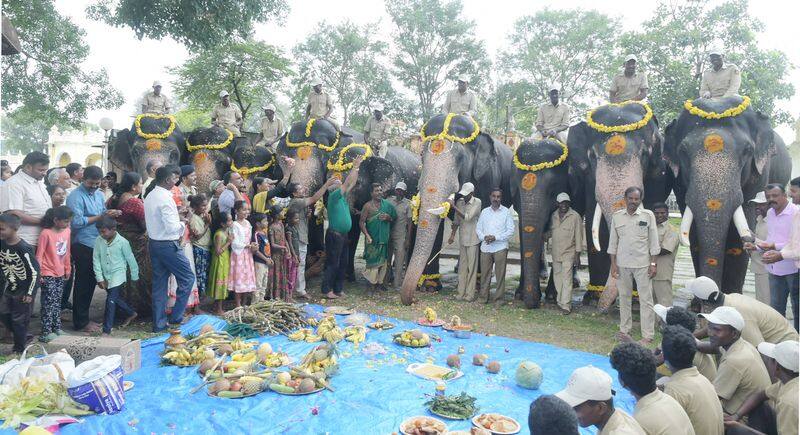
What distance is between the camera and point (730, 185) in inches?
249

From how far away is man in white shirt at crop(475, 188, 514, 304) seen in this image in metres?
8.22

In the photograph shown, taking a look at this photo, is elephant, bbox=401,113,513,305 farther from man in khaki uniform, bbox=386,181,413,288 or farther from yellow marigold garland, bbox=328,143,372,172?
yellow marigold garland, bbox=328,143,372,172

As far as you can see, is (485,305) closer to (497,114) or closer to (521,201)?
(521,201)

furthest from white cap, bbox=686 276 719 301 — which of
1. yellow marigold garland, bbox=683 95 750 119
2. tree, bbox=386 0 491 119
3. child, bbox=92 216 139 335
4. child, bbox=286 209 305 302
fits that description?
tree, bbox=386 0 491 119

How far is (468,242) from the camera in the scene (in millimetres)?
8516

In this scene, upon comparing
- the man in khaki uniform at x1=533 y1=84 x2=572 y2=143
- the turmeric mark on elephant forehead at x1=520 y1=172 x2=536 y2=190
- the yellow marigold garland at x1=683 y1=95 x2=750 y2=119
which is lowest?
the turmeric mark on elephant forehead at x1=520 y1=172 x2=536 y2=190

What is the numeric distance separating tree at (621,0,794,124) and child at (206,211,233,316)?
17.0m

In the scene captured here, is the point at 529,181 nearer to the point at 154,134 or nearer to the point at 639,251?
the point at 639,251

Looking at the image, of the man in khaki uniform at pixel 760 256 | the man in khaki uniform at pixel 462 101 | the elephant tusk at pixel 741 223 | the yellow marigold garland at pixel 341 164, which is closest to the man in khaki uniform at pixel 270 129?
the yellow marigold garland at pixel 341 164

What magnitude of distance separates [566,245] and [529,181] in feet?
3.77

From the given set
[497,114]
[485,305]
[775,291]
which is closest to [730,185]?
[775,291]

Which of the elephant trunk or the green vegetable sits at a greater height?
the elephant trunk

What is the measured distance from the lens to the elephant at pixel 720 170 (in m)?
6.32

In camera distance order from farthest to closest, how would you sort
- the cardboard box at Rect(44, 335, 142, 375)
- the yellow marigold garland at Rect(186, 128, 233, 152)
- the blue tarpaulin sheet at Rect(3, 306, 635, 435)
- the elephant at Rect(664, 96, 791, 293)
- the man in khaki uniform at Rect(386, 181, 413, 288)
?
1. the yellow marigold garland at Rect(186, 128, 233, 152)
2. the man in khaki uniform at Rect(386, 181, 413, 288)
3. the elephant at Rect(664, 96, 791, 293)
4. the cardboard box at Rect(44, 335, 142, 375)
5. the blue tarpaulin sheet at Rect(3, 306, 635, 435)
